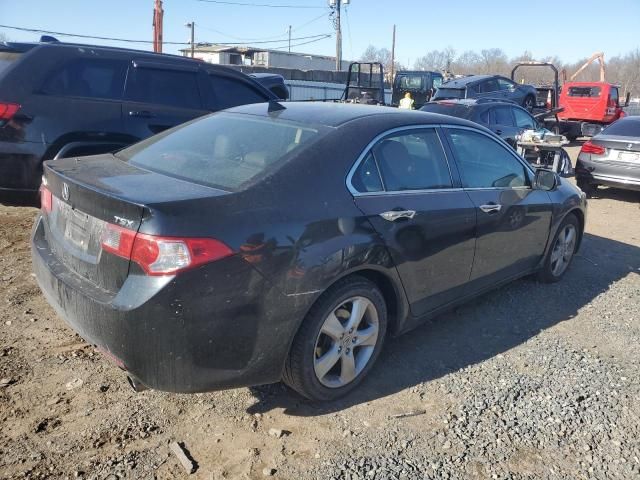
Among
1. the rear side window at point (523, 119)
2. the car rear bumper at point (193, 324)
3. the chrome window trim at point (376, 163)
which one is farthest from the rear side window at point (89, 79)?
the rear side window at point (523, 119)

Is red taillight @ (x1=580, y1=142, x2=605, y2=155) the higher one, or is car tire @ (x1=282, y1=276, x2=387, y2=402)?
red taillight @ (x1=580, y1=142, x2=605, y2=155)

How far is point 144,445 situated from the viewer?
104 inches

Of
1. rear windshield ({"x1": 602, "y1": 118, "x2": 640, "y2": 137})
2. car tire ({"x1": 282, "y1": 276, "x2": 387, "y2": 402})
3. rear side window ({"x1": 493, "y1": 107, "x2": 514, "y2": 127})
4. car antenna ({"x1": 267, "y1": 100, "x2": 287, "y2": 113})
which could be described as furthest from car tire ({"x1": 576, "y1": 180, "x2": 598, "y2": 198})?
car tire ({"x1": 282, "y1": 276, "x2": 387, "y2": 402})

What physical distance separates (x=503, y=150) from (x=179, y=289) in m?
3.04

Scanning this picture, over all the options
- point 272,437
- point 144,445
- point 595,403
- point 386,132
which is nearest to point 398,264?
point 386,132

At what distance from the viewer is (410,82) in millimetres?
20828

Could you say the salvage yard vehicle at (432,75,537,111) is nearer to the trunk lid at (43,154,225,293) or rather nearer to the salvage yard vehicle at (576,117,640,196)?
the salvage yard vehicle at (576,117,640,196)

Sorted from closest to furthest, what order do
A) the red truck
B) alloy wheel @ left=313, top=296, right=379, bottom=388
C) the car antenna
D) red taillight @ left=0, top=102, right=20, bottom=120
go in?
alloy wheel @ left=313, top=296, right=379, bottom=388, the car antenna, red taillight @ left=0, top=102, right=20, bottom=120, the red truck

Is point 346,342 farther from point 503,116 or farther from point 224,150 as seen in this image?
point 503,116

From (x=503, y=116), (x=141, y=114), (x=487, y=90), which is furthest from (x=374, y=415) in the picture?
(x=487, y=90)

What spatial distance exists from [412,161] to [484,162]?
0.92 meters

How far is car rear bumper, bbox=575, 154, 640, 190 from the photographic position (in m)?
8.61

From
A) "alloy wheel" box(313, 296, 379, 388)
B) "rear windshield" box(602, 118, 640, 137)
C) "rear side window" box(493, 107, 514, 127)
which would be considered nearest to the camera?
"alloy wheel" box(313, 296, 379, 388)

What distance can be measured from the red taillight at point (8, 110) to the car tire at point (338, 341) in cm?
344
